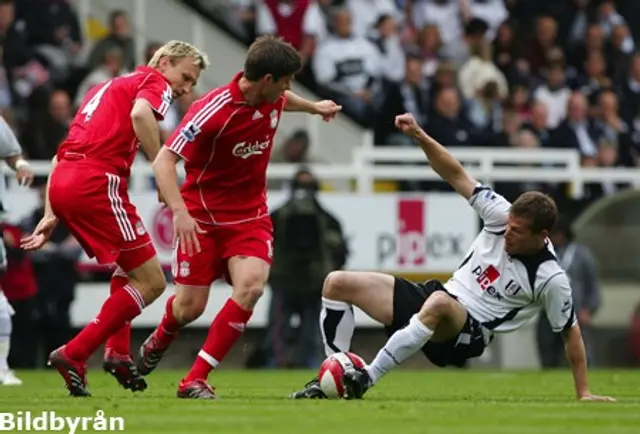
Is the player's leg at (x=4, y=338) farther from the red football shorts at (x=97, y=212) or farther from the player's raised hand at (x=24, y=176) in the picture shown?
the red football shorts at (x=97, y=212)

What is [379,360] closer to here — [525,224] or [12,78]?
[525,224]

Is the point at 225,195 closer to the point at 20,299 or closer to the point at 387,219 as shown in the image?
the point at 20,299

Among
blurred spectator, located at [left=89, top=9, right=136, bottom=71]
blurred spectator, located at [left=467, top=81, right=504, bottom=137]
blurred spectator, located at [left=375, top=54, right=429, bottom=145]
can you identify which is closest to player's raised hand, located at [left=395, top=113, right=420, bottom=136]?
→ blurred spectator, located at [left=89, top=9, right=136, bottom=71]

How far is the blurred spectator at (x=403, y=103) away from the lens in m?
22.5

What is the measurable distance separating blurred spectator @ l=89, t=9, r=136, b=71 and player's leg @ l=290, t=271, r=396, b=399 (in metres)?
9.62

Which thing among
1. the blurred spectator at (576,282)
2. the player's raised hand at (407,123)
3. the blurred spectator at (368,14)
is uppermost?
the blurred spectator at (368,14)

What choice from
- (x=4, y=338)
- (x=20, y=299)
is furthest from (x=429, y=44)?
(x=4, y=338)

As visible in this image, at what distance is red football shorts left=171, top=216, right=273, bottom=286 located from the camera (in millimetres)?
12172

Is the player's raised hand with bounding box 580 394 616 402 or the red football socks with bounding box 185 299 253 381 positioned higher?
the red football socks with bounding box 185 299 253 381

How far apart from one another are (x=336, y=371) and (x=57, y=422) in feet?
7.69

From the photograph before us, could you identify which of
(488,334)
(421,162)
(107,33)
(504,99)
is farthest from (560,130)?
(488,334)

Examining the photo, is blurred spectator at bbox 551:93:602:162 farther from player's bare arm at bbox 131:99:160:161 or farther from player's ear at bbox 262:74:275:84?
player's bare arm at bbox 131:99:160:161

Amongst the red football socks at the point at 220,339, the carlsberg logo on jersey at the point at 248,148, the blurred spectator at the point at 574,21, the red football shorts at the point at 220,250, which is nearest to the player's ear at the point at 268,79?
the carlsberg logo on jersey at the point at 248,148

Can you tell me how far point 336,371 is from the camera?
37.5 ft
